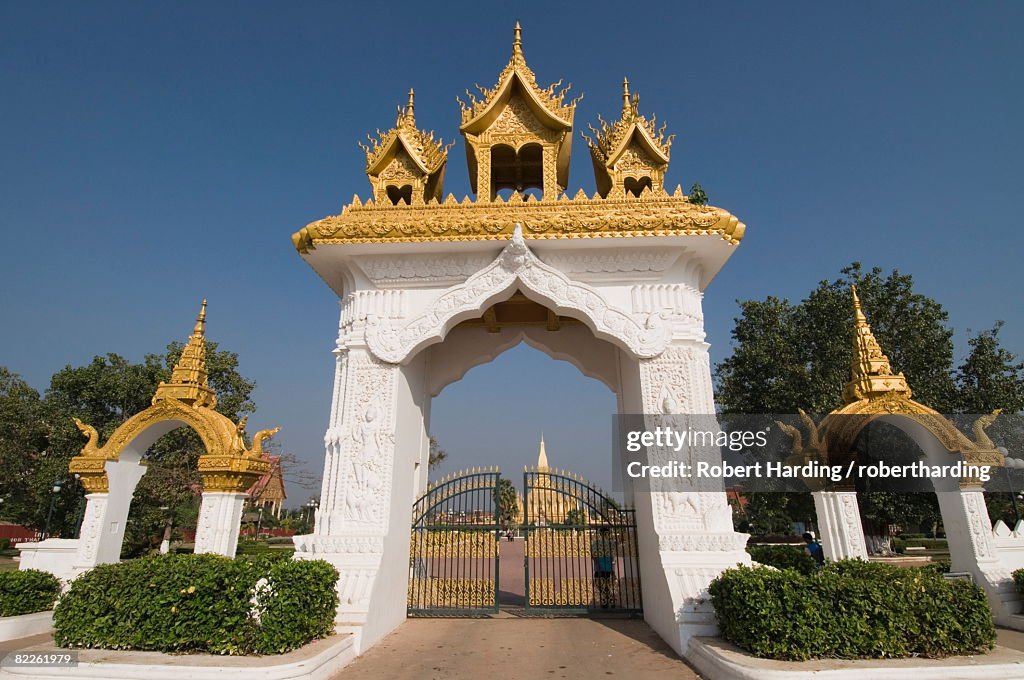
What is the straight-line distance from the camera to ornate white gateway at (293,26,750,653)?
670 cm

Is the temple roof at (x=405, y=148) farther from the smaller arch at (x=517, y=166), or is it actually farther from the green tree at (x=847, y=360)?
the green tree at (x=847, y=360)

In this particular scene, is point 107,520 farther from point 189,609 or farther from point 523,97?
point 523,97

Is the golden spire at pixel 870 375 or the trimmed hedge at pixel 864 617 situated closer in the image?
the trimmed hedge at pixel 864 617

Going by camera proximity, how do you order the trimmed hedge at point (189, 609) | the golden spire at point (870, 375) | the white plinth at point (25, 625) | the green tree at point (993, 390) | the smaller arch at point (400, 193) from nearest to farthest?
the trimmed hedge at point (189, 609) < the white plinth at point (25, 625) < the golden spire at point (870, 375) < the smaller arch at point (400, 193) < the green tree at point (993, 390)

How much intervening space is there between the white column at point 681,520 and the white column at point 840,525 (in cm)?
163

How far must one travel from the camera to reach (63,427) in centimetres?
2161

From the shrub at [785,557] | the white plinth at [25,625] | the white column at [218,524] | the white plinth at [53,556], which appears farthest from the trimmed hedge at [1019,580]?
the white plinth at [53,556]

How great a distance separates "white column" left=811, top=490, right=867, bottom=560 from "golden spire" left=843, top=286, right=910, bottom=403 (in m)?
1.49

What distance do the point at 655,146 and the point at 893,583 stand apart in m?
7.14

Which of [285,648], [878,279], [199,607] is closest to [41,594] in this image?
[199,607]

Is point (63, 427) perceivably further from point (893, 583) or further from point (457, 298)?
point (893, 583)

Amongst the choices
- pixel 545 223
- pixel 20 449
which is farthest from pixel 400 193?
pixel 20 449

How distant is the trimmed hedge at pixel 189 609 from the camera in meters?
5.04

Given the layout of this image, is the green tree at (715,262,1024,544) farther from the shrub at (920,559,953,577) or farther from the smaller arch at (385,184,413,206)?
the smaller arch at (385,184,413,206)
